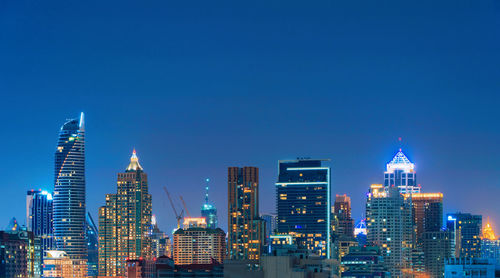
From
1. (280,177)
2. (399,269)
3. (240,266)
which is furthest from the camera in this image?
(280,177)

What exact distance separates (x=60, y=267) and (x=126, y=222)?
1475 cm

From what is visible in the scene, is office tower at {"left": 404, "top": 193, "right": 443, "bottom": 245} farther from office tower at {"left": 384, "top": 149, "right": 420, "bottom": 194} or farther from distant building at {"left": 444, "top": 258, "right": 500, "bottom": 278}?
distant building at {"left": 444, "top": 258, "right": 500, "bottom": 278}

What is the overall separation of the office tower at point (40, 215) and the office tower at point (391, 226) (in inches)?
1990

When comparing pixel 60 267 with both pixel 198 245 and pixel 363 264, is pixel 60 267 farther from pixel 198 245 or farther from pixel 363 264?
pixel 363 264

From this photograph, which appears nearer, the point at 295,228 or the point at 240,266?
the point at 240,266

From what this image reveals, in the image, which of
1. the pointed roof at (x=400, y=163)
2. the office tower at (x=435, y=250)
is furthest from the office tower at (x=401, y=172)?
the office tower at (x=435, y=250)

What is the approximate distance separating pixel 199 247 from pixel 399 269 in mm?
24715

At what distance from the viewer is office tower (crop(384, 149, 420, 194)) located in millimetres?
149125

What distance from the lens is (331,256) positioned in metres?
124

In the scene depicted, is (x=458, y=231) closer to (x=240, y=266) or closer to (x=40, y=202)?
(x=40, y=202)

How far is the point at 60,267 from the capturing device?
415 feet

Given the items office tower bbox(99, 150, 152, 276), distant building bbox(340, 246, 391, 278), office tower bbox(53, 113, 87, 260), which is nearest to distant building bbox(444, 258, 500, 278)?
distant building bbox(340, 246, 391, 278)

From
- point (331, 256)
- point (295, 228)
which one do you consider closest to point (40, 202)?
point (295, 228)

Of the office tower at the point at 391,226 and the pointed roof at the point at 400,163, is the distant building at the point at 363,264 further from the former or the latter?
the pointed roof at the point at 400,163
